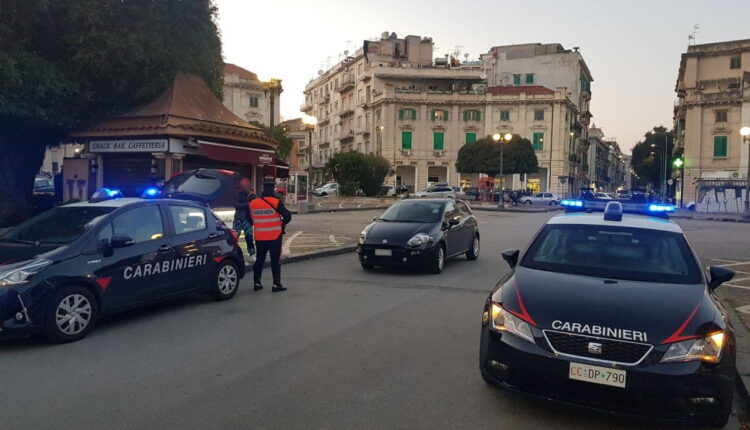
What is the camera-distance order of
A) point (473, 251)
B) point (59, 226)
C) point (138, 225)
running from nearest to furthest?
point (59, 226) < point (138, 225) < point (473, 251)

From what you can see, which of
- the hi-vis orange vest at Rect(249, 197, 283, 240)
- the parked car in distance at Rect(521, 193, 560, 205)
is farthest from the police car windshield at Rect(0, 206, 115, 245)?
the parked car in distance at Rect(521, 193, 560, 205)

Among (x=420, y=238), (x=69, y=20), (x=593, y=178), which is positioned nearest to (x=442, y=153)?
(x=593, y=178)

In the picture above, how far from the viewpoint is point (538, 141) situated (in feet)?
211

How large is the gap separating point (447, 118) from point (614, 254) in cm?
6171

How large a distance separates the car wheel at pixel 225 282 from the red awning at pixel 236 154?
11610 mm

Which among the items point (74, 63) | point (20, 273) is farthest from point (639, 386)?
point (74, 63)

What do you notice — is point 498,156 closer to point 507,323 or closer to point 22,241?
point 22,241

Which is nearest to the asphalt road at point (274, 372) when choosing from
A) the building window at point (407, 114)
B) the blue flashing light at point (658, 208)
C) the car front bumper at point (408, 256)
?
the car front bumper at point (408, 256)

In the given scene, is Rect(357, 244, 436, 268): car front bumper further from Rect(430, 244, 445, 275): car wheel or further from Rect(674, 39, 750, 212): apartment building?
Rect(674, 39, 750, 212): apartment building

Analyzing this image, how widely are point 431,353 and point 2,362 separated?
420cm

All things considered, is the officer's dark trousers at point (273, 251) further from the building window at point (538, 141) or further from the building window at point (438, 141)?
the building window at point (538, 141)

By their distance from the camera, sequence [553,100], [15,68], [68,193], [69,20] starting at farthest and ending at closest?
1. [553,100]
2. [68,193]
3. [69,20]
4. [15,68]

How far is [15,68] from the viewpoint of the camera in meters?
15.6

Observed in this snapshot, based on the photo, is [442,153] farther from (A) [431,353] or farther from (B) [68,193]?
(A) [431,353]
